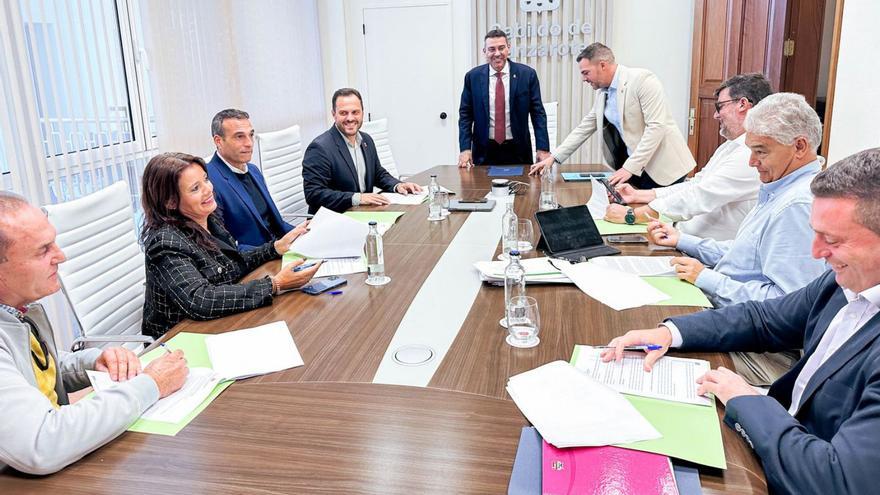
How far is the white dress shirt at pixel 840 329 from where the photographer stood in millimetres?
1187

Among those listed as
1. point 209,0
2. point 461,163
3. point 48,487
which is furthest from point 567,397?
point 209,0

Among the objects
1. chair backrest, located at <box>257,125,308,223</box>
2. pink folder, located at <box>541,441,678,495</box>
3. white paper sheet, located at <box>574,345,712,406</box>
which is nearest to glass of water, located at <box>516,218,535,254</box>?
white paper sheet, located at <box>574,345,712,406</box>

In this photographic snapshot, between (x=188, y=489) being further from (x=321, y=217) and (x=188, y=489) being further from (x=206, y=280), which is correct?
(x=321, y=217)

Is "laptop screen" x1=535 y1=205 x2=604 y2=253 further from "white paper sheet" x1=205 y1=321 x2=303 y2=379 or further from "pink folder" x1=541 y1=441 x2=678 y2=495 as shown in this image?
"pink folder" x1=541 y1=441 x2=678 y2=495

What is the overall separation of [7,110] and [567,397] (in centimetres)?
269

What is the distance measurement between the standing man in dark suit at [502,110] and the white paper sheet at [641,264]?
2.25m

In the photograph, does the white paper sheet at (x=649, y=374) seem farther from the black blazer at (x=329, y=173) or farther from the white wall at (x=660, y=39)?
the white wall at (x=660, y=39)

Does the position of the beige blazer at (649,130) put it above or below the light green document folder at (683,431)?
above

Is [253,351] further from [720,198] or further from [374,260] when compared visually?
[720,198]

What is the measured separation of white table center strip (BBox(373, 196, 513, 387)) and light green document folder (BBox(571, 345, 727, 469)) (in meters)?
0.47

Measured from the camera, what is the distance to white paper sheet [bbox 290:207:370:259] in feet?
7.68

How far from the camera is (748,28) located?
462 centimetres

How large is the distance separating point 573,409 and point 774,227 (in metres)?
0.96

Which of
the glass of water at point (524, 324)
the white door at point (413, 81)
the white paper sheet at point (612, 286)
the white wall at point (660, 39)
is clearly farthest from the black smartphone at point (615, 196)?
the white door at point (413, 81)
